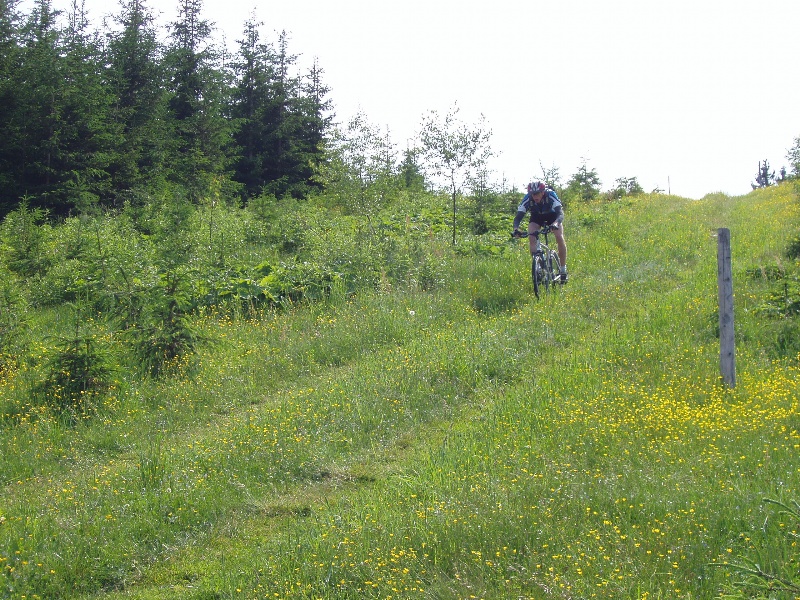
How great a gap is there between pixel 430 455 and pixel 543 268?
6734 millimetres

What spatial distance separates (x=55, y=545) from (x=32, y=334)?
23.4 ft

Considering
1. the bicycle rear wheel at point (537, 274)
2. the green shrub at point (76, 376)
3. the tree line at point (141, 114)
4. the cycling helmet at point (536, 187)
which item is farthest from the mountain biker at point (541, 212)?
the tree line at point (141, 114)

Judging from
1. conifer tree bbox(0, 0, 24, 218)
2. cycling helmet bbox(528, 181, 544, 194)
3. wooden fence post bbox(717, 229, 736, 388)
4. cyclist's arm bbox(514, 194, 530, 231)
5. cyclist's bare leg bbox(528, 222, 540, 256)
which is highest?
conifer tree bbox(0, 0, 24, 218)

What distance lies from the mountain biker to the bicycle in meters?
0.08

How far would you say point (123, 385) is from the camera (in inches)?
357

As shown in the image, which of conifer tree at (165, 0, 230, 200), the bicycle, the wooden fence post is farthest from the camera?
conifer tree at (165, 0, 230, 200)

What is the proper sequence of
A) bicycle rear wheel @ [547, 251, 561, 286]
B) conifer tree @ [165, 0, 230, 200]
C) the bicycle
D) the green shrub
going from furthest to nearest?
conifer tree @ [165, 0, 230, 200]
bicycle rear wheel @ [547, 251, 561, 286]
the bicycle
the green shrub

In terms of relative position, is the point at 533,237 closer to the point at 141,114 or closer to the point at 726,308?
the point at 726,308

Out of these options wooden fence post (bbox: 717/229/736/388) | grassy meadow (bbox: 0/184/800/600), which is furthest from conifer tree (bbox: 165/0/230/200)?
wooden fence post (bbox: 717/229/736/388)

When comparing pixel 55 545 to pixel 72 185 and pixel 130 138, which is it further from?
pixel 130 138

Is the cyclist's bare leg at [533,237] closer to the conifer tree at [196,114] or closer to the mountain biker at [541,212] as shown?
the mountain biker at [541,212]

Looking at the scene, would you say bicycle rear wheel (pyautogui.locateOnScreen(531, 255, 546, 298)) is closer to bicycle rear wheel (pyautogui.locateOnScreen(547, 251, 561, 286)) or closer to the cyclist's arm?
bicycle rear wheel (pyautogui.locateOnScreen(547, 251, 561, 286))

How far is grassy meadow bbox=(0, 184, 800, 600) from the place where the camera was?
4645 mm

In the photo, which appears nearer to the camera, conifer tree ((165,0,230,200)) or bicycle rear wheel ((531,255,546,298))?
bicycle rear wheel ((531,255,546,298))
